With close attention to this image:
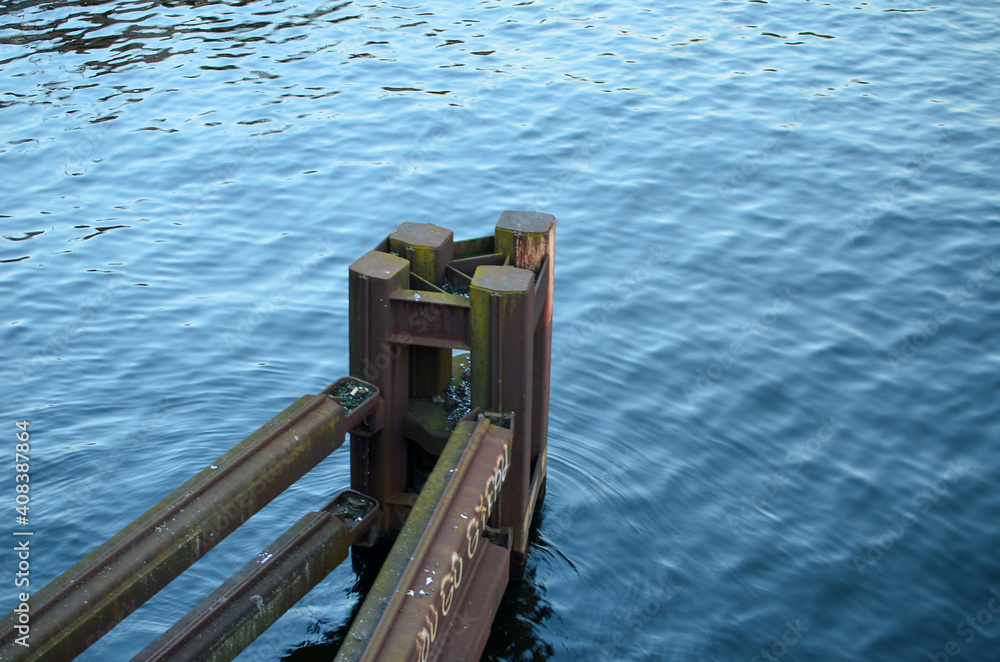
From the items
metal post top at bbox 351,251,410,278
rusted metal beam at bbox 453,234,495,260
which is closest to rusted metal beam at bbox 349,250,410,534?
metal post top at bbox 351,251,410,278

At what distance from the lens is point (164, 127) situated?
19156mm

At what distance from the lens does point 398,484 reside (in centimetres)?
836

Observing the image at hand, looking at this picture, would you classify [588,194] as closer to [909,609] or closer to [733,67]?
[733,67]

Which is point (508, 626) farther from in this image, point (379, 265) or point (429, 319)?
point (379, 265)

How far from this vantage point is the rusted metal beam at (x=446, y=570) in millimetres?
5355

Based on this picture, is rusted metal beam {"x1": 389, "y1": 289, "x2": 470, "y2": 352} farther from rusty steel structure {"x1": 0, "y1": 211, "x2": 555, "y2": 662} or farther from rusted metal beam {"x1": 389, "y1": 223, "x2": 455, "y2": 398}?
rusted metal beam {"x1": 389, "y1": 223, "x2": 455, "y2": 398}

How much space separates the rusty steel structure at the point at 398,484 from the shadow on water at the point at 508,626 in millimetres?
251

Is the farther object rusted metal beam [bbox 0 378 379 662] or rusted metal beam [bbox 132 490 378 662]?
rusted metal beam [bbox 132 490 378 662]

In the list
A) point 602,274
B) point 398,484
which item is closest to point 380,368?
point 398,484

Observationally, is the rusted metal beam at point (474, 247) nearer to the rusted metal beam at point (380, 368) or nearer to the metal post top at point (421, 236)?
the metal post top at point (421, 236)

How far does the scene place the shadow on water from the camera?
834 cm

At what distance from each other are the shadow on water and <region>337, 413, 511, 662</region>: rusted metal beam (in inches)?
46.4

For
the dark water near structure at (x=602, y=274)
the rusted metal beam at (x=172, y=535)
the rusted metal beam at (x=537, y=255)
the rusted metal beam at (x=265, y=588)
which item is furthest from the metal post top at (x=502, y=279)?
the dark water near structure at (x=602, y=274)

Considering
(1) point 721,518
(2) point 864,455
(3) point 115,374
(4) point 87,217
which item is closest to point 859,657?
(1) point 721,518
